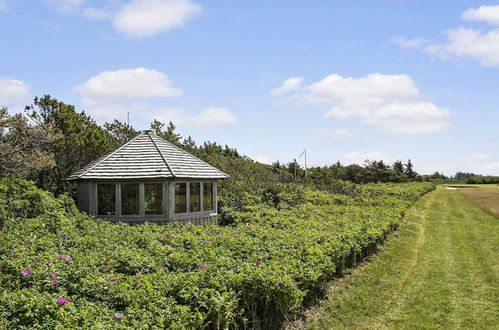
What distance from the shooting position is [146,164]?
1733 cm

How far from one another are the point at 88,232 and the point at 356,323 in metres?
7.17

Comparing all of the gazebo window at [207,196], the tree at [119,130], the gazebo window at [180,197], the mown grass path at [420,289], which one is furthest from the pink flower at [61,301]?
the tree at [119,130]

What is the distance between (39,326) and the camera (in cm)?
448

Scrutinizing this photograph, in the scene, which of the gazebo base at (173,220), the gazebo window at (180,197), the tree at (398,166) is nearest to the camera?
the gazebo base at (173,220)

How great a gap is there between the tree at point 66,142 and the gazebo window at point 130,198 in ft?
12.8

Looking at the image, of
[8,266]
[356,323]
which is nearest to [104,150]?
[8,266]

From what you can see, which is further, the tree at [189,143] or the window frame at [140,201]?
the tree at [189,143]

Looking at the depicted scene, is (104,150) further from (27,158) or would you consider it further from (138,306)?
(138,306)

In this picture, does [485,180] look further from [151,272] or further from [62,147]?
[151,272]

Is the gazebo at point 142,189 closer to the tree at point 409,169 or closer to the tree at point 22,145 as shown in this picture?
the tree at point 22,145

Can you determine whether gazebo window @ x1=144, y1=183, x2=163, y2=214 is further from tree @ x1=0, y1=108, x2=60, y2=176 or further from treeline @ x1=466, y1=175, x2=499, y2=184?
treeline @ x1=466, y1=175, x2=499, y2=184

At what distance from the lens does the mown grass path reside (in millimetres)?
8445

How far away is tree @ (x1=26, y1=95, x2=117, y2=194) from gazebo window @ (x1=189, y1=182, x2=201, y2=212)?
5.83 meters

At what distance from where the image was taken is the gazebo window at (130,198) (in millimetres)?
16422
